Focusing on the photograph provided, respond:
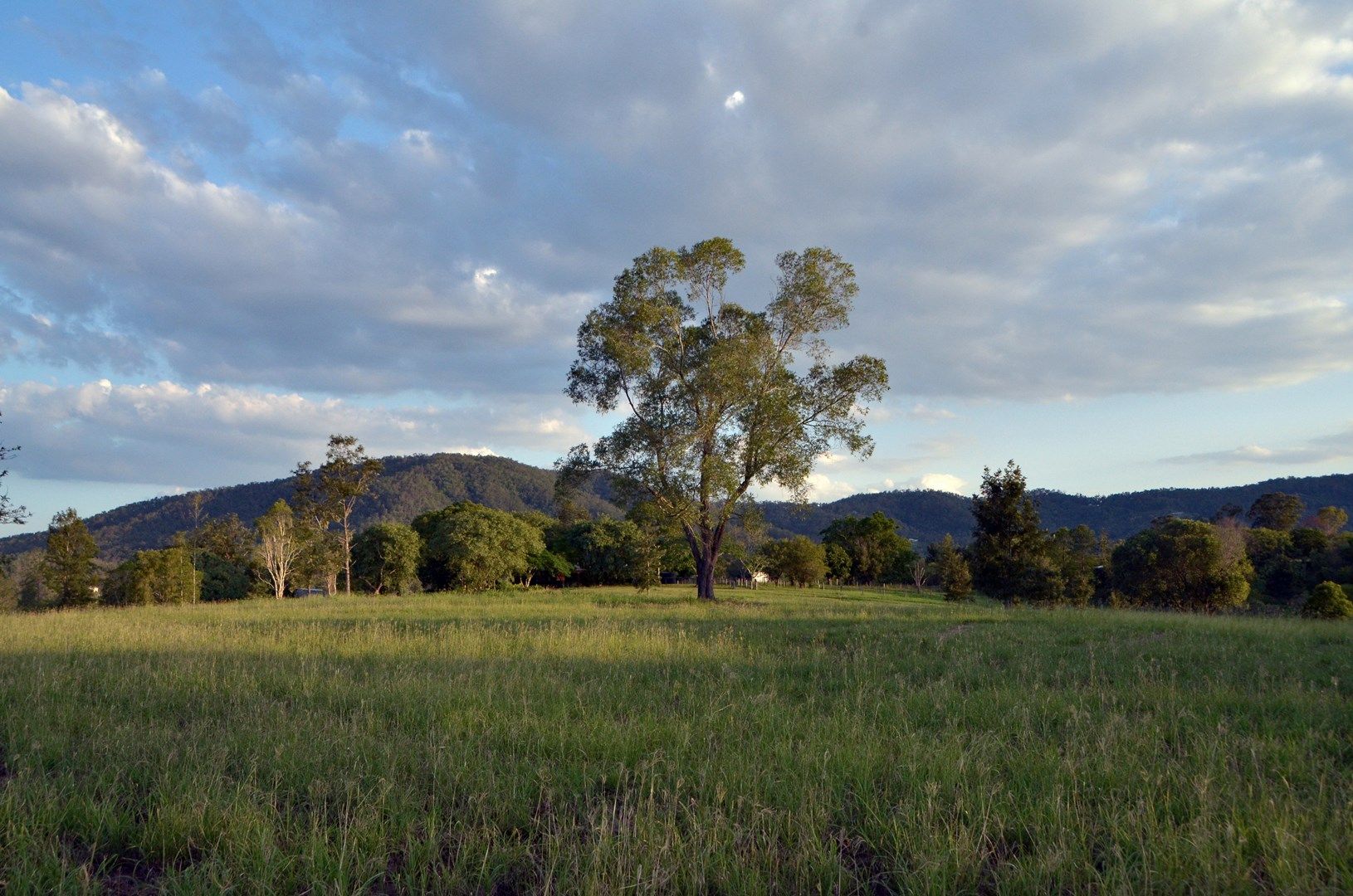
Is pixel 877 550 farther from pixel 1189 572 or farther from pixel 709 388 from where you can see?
pixel 709 388

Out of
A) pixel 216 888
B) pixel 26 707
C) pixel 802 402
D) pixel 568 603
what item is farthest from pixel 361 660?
pixel 802 402

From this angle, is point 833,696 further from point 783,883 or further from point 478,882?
point 478,882

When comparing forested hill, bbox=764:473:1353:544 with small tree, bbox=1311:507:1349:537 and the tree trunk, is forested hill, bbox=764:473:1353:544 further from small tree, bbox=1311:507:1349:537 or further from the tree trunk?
the tree trunk

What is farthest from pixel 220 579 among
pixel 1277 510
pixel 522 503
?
pixel 1277 510

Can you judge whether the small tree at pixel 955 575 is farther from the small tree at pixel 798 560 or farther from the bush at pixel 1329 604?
the bush at pixel 1329 604

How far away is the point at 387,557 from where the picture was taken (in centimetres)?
5531

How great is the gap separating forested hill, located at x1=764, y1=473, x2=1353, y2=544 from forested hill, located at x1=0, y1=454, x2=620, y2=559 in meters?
55.5

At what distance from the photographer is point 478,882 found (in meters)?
3.53

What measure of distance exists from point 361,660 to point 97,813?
6.46m

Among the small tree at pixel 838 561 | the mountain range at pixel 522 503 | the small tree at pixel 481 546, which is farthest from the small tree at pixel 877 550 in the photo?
the small tree at pixel 481 546

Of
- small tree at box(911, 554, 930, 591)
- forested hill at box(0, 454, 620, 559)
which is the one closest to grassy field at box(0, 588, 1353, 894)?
small tree at box(911, 554, 930, 591)

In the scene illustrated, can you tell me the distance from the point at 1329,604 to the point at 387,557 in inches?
2221

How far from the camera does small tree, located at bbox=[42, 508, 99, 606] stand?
166 ft

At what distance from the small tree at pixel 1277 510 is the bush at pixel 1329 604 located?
54215mm
